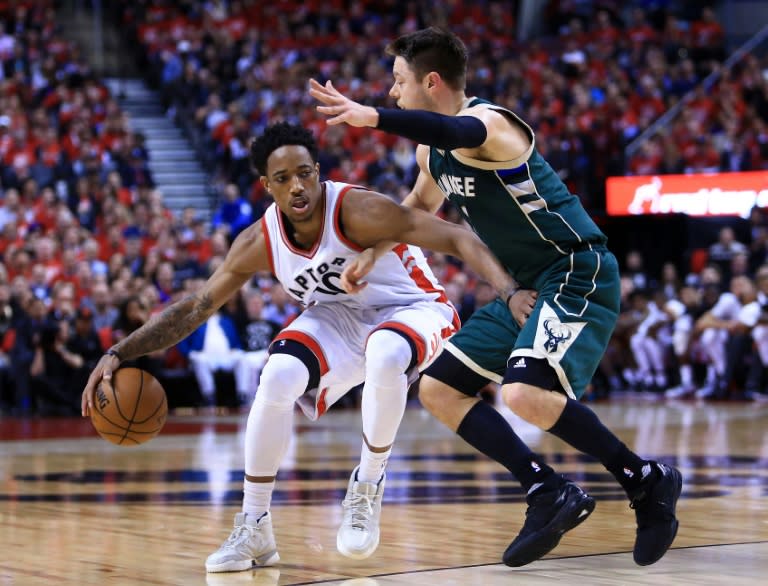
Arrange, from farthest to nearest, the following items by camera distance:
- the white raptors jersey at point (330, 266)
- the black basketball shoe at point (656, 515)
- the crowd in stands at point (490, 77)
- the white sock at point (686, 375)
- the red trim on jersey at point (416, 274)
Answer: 1. the crowd in stands at point (490, 77)
2. the white sock at point (686, 375)
3. the red trim on jersey at point (416, 274)
4. the white raptors jersey at point (330, 266)
5. the black basketball shoe at point (656, 515)

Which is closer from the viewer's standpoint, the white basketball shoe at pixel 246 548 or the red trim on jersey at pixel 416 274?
the white basketball shoe at pixel 246 548

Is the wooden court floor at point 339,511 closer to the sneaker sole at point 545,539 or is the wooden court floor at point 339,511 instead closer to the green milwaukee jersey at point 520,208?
the sneaker sole at point 545,539

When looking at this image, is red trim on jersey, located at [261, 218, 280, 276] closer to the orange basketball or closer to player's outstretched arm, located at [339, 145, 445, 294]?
player's outstretched arm, located at [339, 145, 445, 294]

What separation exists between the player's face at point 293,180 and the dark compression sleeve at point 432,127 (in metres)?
0.65

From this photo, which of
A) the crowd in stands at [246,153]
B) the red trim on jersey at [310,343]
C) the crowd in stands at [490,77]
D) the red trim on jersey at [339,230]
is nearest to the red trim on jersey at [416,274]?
the red trim on jersey at [339,230]

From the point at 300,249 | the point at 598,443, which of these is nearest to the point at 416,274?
the point at 300,249

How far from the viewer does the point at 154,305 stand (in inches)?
468

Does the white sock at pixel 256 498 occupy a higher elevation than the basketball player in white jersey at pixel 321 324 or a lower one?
lower

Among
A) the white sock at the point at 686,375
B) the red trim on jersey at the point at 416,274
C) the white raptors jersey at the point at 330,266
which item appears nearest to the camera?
the white raptors jersey at the point at 330,266

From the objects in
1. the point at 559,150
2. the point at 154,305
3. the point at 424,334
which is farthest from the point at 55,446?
the point at 559,150

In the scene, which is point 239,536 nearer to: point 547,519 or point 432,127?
point 547,519

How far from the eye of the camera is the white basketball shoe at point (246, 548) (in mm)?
4129

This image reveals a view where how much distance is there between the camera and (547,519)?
4082 mm

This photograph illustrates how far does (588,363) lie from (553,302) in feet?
0.78
